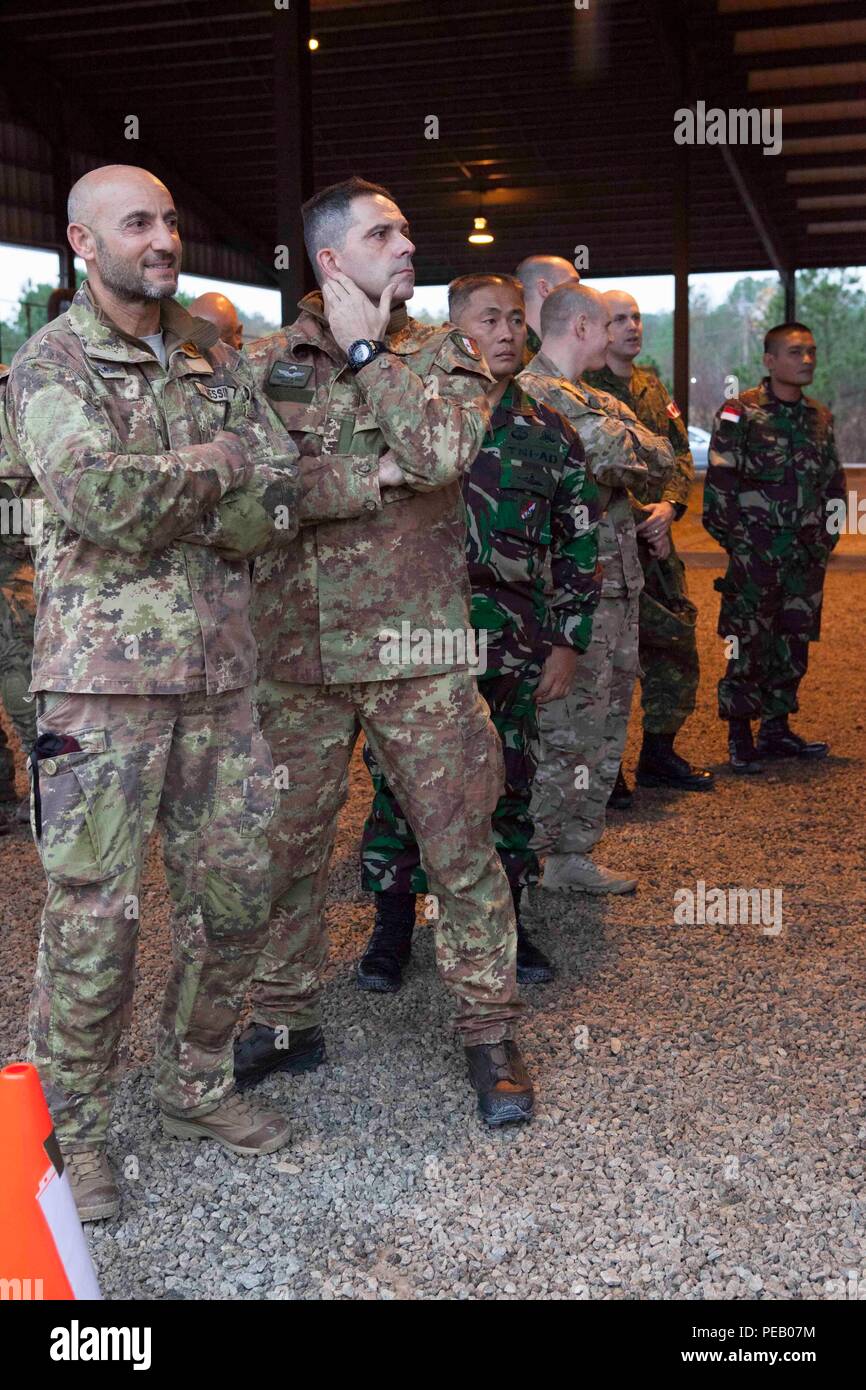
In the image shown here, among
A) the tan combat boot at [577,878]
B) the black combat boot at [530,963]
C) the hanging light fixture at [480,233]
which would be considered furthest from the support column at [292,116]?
the hanging light fixture at [480,233]

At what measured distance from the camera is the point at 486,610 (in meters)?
3.53

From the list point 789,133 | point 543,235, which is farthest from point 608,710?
point 543,235

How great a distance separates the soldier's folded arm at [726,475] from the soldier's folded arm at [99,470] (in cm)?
390

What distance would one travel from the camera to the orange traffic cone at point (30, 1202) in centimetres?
178

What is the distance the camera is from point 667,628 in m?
5.60

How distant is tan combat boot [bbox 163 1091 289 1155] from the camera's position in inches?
111

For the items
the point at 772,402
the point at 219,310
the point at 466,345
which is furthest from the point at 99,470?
the point at 772,402

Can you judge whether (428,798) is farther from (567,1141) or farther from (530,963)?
(530,963)

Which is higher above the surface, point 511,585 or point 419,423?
point 419,423

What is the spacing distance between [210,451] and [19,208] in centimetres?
1590

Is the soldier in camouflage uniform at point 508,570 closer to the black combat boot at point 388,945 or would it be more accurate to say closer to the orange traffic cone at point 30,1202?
the black combat boot at point 388,945

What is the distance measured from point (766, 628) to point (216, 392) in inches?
158
